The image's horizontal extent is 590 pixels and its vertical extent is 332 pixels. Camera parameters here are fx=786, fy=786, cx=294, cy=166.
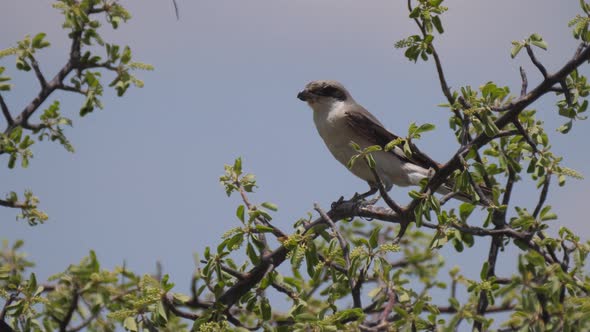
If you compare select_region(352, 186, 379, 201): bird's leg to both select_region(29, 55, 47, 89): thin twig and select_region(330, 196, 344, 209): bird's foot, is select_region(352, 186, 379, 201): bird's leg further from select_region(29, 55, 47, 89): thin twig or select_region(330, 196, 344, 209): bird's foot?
select_region(29, 55, 47, 89): thin twig

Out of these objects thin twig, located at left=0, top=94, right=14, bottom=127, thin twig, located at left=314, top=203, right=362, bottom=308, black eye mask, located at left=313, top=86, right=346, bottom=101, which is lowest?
thin twig, located at left=314, top=203, right=362, bottom=308

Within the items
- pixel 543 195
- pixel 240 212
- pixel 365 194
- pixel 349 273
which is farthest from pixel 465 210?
pixel 365 194

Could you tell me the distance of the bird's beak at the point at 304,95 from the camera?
7.60 meters

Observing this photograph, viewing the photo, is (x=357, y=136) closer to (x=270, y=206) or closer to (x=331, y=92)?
(x=331, y=92)

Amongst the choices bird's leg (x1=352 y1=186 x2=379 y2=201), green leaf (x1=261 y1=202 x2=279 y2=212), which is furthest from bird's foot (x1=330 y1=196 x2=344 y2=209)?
green leaf (x1=261 y1=202 x2=279 y2=212)

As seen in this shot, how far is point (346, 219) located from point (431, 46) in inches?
80.9

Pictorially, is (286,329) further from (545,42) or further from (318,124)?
(318,124)

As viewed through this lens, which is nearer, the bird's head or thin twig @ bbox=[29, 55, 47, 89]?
thin twig @ bbox=[29, 55, 47, 89]

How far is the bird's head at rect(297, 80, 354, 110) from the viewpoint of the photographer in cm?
754

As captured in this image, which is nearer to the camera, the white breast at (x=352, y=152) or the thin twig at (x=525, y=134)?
the thin twig at (x=525, y=134)

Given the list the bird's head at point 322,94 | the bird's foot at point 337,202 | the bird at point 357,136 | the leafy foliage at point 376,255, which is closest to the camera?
the leafy foliage at point 376,255

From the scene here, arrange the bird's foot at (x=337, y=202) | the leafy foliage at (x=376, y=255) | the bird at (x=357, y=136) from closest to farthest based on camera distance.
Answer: the leafy foliage at (x=376, y=255)
the bird's foot at (x=337, y=202)
the bird at (x=357, y=136)

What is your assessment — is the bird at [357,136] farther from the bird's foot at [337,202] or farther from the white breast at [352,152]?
the bird's foot at [337,202]

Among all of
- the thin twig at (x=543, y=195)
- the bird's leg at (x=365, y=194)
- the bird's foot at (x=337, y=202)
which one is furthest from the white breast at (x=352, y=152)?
the thin twig at (x=543, y=195)
